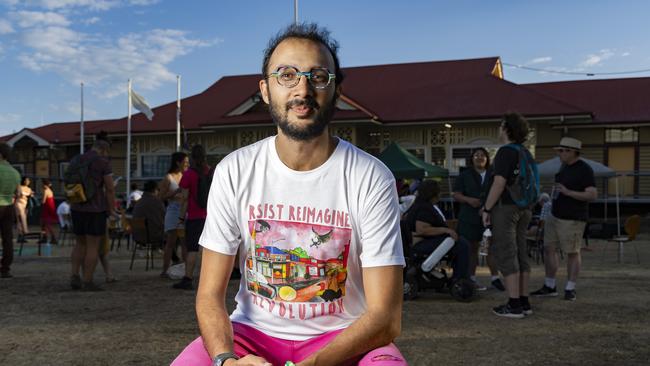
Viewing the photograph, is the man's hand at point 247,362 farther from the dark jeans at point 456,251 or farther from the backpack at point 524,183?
the dark jeans at point 456,251

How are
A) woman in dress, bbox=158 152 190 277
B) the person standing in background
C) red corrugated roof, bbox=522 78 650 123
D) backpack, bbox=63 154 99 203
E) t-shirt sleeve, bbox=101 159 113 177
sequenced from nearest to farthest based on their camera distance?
backpack, bbox=63 154 99 203, t-shirt sleeve, bbox=101 159 113 177, woman in dress, bbox=158 152 190 277, the person standing in background, red corrugated roof, bbox=522 78 650 123

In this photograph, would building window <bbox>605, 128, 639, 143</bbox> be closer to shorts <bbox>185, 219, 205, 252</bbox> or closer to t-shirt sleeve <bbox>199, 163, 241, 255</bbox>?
shorts <bbox>185, 219, 205, 252</bbox>

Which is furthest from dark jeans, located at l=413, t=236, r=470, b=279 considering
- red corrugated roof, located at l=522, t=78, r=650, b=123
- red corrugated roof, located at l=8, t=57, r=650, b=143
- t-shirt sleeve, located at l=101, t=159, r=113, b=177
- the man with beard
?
red corrugated roof, located at l=522, t=78, r=650, b=123

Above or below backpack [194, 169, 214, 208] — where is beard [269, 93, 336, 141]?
above

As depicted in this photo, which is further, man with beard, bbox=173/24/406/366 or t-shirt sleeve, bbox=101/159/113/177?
t-shirt sleeve, bbox=101/159/113/177

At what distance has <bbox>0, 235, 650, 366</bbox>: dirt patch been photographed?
448cm

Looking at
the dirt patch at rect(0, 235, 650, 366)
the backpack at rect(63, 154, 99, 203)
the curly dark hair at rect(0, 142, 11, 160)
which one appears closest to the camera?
the dirt patch at rect(0, 235, 650, 366)

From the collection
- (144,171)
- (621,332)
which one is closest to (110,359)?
(621,332)

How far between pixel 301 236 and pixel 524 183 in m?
4.31

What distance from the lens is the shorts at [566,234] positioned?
271 inches

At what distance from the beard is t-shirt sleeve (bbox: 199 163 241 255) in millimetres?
276

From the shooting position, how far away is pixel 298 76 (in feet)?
7.14

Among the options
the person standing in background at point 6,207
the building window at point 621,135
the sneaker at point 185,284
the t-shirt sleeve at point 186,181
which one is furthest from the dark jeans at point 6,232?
the building window at point 621,135

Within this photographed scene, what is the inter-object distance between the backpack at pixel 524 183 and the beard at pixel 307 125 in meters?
4.08
